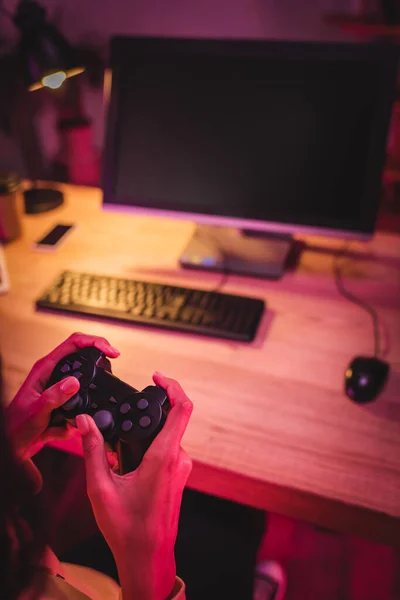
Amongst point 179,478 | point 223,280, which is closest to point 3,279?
point 223,280

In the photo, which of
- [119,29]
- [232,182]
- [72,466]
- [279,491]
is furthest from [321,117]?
[119,29]

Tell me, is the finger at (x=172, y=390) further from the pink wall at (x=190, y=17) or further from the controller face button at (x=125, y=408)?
the pink wall at (x=190, y=17)

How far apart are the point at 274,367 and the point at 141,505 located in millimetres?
382

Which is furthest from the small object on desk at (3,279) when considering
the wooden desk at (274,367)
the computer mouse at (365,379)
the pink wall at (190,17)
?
the pink wall at (190,17)

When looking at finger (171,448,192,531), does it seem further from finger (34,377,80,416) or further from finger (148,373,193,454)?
finger (34,377,80,416)

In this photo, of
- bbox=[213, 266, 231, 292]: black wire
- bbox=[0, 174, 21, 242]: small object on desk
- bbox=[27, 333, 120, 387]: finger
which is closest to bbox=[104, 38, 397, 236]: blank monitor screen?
bbox=[213, 266, 231, 292]: black wire

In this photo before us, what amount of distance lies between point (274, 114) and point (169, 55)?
0.25 meters

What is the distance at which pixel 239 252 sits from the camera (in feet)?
3.80

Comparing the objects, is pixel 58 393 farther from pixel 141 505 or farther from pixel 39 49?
pixel 39 49

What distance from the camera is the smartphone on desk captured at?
1254mm

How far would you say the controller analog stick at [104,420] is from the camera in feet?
2.10

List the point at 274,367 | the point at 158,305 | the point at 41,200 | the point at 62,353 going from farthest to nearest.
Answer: the point at 41,200 → the point at 158,305 → the point at 274,367 → the point at 62,353

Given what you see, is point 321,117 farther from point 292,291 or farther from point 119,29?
point 119,29

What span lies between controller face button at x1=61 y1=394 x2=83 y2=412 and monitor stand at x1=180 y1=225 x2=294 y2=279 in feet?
1.70
